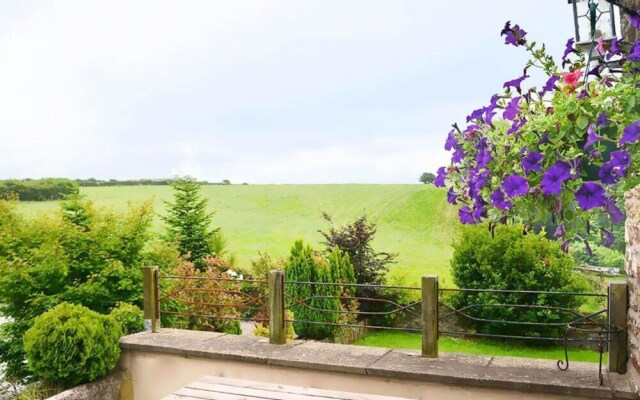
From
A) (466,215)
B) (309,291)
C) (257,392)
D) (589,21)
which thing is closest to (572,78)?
(466,215)

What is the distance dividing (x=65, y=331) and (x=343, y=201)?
51.8ft

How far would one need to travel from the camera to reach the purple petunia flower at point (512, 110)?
2.67m

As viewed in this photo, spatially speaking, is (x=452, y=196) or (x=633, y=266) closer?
(x=452, y=196)

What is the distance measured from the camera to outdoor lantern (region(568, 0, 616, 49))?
13.0ft

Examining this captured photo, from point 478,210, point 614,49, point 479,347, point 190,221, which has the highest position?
point 614,49

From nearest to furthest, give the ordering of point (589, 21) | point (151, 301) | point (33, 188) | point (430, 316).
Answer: point (589, 21), point (430, 316), point (151, 301), point (33, 188)

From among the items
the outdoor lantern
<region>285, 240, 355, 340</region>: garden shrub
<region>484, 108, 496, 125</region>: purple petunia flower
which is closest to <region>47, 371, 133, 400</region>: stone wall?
<region>285, 240, 355, 340</region>: garden shrub

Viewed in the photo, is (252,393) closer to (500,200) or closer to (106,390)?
(500,200)

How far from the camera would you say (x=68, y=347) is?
5.03m

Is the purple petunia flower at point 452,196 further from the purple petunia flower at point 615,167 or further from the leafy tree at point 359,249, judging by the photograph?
the leafy tree at point 359,249

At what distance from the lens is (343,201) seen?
2052 cm

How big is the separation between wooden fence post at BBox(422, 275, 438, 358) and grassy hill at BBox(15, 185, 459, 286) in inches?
380

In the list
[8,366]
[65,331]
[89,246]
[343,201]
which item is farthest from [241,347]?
[343,201]

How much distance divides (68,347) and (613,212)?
14.6 feet
